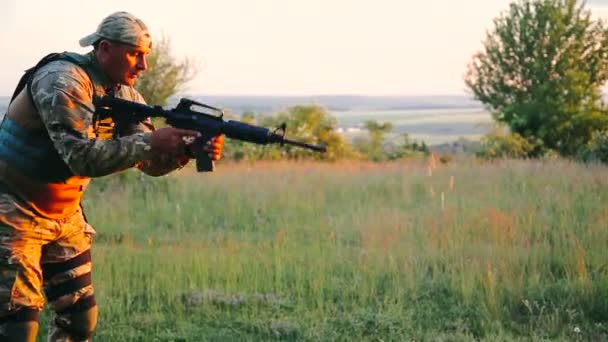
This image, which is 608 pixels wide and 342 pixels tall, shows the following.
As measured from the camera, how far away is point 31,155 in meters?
3.59

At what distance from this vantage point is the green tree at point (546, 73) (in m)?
26.2

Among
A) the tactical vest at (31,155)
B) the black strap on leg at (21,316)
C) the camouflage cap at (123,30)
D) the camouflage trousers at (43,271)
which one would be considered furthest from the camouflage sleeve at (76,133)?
the black strap on leg at (21,316)

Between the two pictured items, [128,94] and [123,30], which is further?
[128,94]

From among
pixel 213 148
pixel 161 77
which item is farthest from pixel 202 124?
pixel 161 77

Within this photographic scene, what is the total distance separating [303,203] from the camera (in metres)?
9.58

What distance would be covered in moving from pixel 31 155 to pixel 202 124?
2.35 ft

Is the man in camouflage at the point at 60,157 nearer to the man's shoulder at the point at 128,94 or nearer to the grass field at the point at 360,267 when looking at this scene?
the man's shoulder at the point at 128,94

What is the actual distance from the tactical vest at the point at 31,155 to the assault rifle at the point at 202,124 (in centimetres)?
18

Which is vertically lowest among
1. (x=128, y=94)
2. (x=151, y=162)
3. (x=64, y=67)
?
(x=151, y=162)

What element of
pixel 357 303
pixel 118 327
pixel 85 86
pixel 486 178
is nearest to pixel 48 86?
pixel 85 86

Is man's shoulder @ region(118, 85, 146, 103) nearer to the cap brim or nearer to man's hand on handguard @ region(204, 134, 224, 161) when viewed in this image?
the cap brim

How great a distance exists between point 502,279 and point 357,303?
1.00m

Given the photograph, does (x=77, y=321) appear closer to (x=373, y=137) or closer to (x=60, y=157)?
(x=60, y=157)

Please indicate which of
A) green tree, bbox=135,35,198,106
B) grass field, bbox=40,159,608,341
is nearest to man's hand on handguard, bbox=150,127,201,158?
grass field, bbox=40,159,608,341
